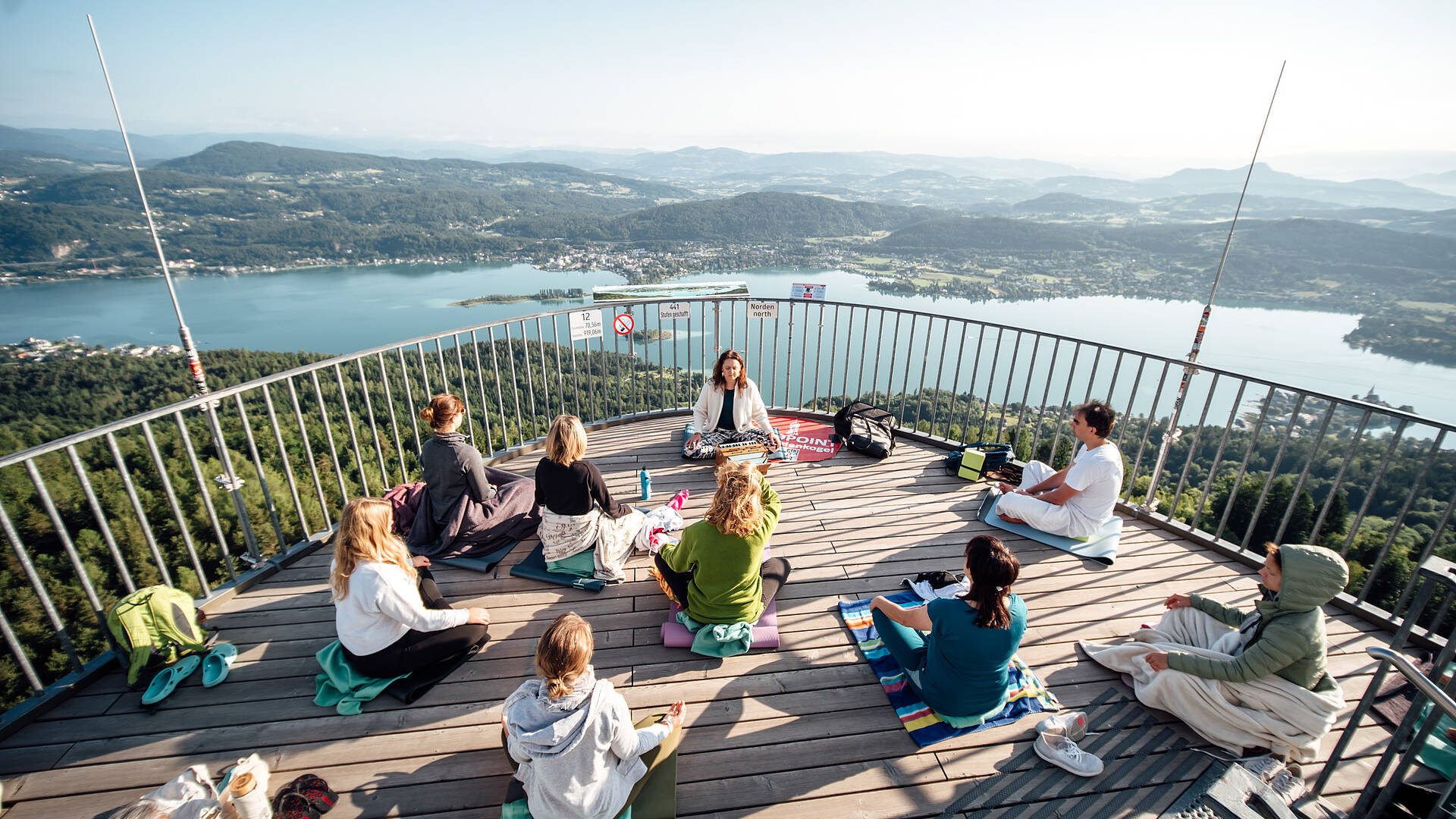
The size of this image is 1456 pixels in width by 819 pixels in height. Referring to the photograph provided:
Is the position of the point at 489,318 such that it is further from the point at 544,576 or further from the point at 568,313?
the point at 544,576

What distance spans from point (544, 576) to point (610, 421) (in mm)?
3001

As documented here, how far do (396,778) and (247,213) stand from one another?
82.9m

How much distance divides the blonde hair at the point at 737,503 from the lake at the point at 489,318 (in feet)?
84.4

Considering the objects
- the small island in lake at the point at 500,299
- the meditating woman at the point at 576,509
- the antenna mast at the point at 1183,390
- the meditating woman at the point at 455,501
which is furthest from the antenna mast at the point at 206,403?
the small island in lake at the point at 500,299

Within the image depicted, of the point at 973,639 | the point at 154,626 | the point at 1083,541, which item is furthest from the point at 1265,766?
the point at 154,626

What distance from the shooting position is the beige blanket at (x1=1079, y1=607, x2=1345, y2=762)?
253cm

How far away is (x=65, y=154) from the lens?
90062 mm

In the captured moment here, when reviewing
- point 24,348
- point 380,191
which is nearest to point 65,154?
point 380,191

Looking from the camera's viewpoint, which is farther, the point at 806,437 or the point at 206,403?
the point at 806,437

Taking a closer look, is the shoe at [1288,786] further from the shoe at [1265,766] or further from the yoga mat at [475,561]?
the yoga mat at [475,561]

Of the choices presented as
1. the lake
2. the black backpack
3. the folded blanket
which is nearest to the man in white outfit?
the black backpack

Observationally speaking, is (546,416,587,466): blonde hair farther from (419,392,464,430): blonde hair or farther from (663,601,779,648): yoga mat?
(663,601,779,648): yoga mat

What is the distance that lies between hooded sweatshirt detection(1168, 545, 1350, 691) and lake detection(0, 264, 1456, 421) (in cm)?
2662

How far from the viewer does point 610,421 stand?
22.1ft
